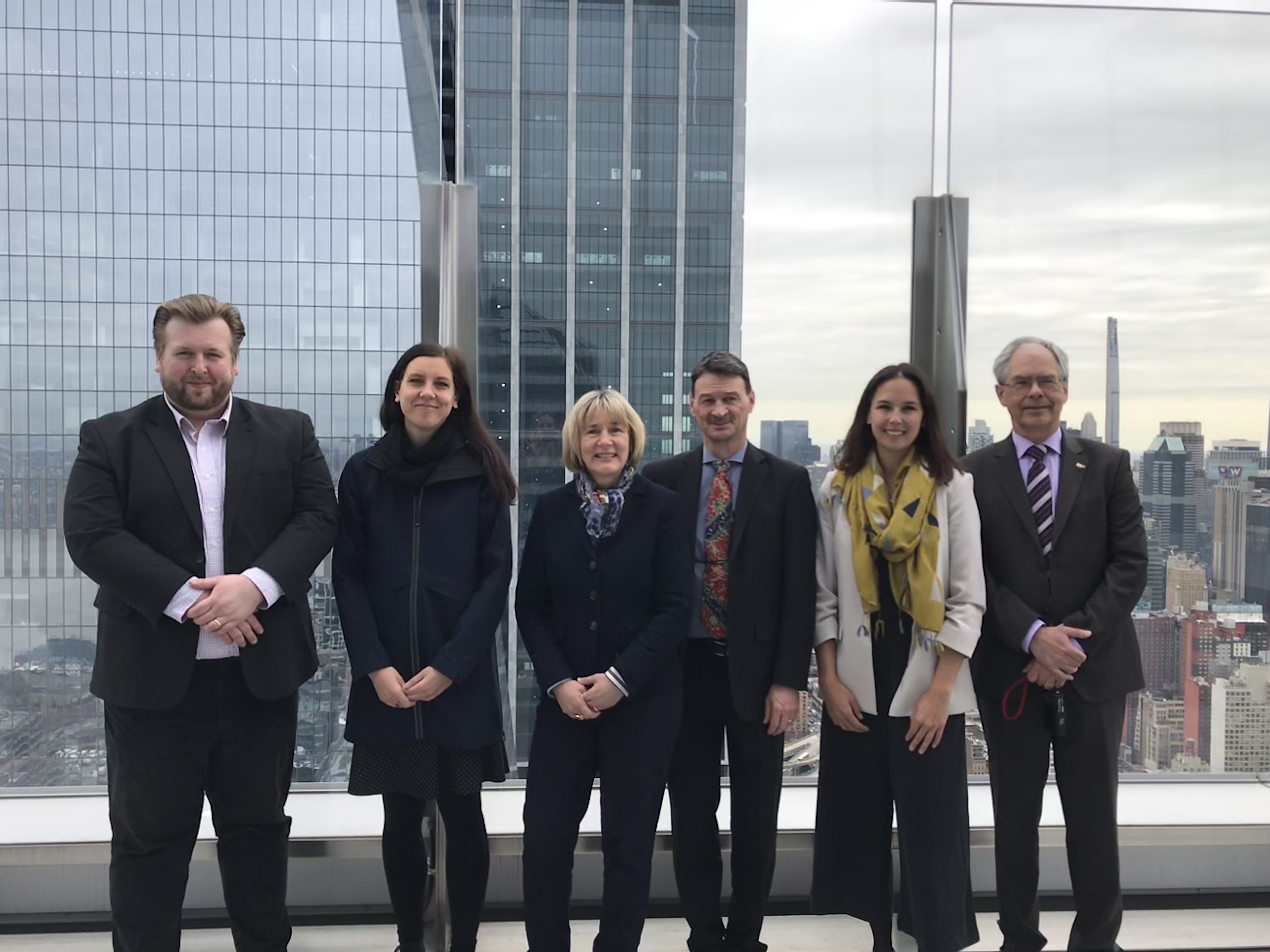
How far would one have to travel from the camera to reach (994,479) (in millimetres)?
2682

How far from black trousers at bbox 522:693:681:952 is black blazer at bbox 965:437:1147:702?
88 cm

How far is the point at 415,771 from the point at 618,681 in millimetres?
559

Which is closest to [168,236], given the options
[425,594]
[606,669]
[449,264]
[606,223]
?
[449,264]

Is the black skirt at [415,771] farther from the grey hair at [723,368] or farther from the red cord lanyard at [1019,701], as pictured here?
the red cord lanyard at [1019,701]

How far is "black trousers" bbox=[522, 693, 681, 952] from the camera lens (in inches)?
98.3

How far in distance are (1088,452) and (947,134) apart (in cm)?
119

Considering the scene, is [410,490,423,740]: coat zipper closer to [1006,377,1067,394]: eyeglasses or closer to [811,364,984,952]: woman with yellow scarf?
[811,364,984,952]: woman with yellow scarf

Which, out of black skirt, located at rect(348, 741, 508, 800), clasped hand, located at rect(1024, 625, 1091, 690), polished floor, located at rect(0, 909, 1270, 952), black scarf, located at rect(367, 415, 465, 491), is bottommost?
polished floor, located at rect(0, 909, 1270, 952)

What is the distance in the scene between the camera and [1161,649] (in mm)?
3338

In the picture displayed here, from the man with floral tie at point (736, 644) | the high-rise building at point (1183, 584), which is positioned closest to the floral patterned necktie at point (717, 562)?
the man with floral tie at point (736, 644)

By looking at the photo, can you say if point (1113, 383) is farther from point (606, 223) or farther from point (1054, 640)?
point (606, 223)

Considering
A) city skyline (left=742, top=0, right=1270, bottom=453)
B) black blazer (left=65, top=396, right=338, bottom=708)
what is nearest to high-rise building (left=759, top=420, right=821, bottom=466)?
city skyline (left=742, top=0, right=1270, bottom=453)

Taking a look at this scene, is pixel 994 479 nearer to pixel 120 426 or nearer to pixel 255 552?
pixel 255 552

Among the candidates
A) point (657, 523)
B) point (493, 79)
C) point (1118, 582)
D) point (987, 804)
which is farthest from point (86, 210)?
point (987, 804)
